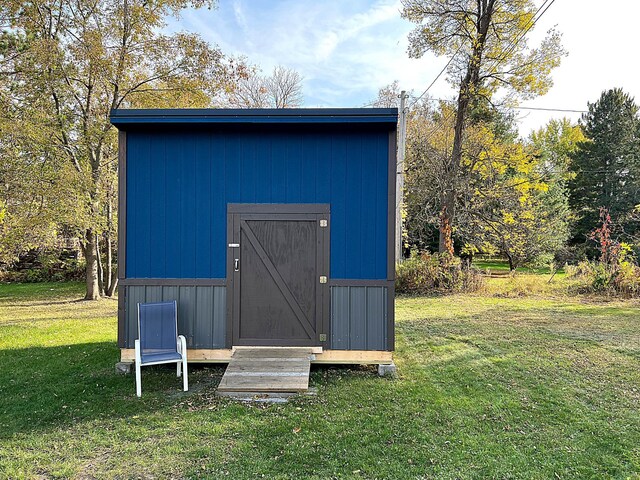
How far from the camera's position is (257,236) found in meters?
4.92

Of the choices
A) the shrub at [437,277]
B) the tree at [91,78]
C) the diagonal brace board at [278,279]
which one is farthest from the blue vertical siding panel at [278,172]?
the shrub at [437,277]

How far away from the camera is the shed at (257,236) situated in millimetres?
4855

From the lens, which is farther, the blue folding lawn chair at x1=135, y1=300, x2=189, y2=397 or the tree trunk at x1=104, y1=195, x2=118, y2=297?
the tree trunk at x1=104, y1=195, x2=118, y2=297

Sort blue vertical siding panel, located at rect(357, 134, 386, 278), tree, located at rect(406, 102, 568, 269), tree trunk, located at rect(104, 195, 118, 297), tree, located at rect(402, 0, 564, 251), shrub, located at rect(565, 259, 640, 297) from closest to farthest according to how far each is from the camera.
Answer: blue vertical siding panel, located at rect(357, 134, 386, 278)
shrub, located at rect(565, 259, 640, 297)
tree, located at rect(402, 0, 564, 251)
tree trunk, located at rect(104, 195, 118, 297)
tree, located at rect(406, 102, 568, 269)

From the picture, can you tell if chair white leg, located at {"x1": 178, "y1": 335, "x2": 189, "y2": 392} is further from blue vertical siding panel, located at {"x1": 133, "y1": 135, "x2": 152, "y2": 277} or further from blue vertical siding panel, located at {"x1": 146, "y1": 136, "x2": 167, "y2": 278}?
blue vertical siding panel, located at {"x1": 133, "y1": 135, "x2": 152, "y2": 277}

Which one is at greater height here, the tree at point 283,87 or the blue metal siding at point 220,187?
the tree at point 283,87

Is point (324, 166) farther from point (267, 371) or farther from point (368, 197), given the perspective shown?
point (267, 371)

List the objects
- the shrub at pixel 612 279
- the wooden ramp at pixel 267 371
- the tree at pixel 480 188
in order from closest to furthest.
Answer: the wooden ramp at pixel 267 371 < the shrub at pixel 612 279 < the tree at pixel 480 188

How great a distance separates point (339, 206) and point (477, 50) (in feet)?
32.9

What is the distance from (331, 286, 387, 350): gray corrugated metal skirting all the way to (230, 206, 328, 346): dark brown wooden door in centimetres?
18

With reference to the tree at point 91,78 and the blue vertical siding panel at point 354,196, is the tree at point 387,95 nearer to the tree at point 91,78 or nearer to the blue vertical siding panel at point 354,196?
the tree at point 91,78

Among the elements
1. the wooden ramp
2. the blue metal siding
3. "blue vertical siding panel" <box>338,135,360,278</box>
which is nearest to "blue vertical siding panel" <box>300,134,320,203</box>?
the blue metal siding

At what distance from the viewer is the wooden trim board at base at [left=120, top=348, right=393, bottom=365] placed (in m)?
4.87

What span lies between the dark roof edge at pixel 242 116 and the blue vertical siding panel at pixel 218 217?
376 millimetres
